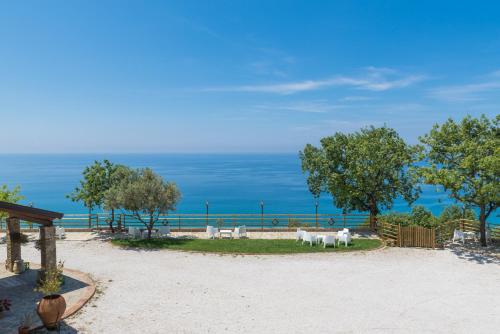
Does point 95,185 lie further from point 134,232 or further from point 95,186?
point 134,232

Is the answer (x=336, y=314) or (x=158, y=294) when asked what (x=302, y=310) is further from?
(x=158, y=294)

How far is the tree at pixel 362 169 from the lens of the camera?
25922 millimetres

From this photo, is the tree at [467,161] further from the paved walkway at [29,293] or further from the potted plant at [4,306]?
the potted plant at [4,306]

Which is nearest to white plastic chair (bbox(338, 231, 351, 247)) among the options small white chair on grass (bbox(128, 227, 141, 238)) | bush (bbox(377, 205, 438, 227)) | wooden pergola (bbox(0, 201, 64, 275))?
bush (bbox(377, 205, 438, 227))

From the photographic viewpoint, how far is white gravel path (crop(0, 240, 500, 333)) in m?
11.1

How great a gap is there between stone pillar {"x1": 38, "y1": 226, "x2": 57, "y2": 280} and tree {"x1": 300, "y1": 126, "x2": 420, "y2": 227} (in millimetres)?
18701

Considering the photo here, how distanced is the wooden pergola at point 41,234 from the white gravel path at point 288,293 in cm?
220

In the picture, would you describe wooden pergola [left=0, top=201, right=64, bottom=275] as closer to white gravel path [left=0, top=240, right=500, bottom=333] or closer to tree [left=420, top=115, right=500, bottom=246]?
white gravel path [left=0, top=240, right=500, bottom=333]

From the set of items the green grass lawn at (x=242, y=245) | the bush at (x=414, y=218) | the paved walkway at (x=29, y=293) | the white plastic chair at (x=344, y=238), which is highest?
the bush at (x=414, y=218)

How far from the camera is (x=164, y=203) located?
2298 cm

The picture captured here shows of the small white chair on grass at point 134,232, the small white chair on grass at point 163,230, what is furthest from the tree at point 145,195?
the small white chair on grass at point 134,232

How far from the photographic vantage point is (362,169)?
25906 mm

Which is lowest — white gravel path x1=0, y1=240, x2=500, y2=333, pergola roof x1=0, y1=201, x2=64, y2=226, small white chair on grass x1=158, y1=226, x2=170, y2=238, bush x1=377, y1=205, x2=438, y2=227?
white gravel path x1=0, y1=240, x2=500, y2=333

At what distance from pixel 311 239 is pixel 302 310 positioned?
9801 millimetres
